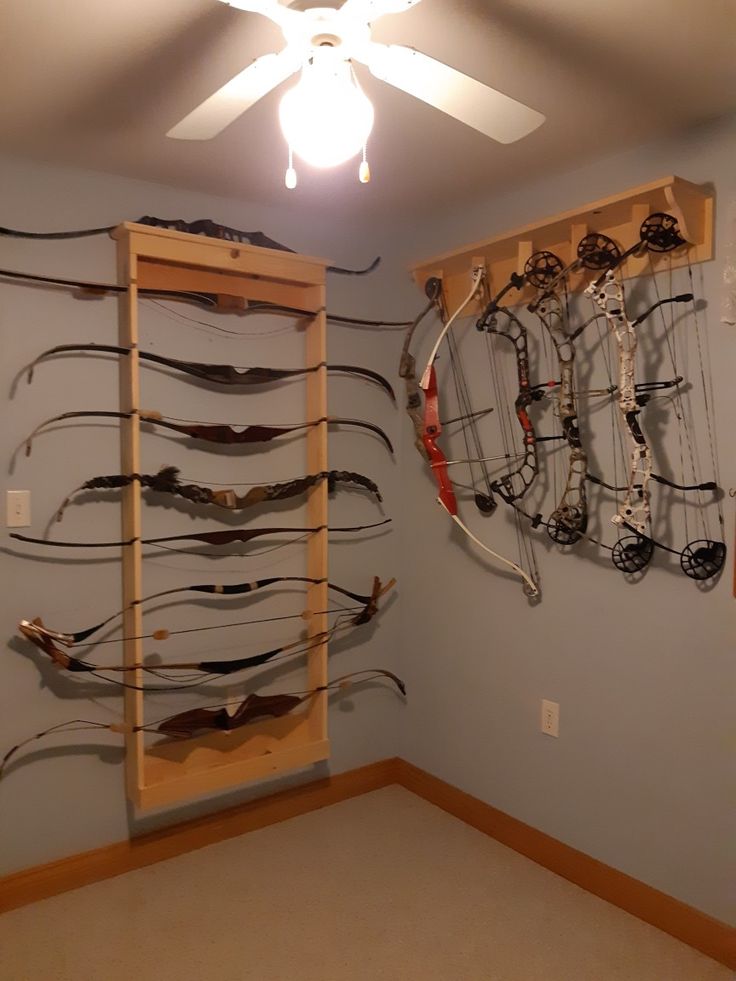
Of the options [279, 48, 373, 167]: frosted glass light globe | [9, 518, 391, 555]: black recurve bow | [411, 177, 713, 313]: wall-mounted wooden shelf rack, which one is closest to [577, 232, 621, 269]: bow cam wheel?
[411, 177, 713, 313]: wall-mounted wooden shelf rack

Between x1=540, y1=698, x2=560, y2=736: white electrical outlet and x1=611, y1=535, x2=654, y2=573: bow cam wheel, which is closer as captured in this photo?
x1=611, y1=535, x2=654, y2=573: bow cam wheel

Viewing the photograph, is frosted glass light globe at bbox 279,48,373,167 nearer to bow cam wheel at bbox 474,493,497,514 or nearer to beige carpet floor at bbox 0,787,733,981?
bow cam wheel at bbox 474,493,497,514

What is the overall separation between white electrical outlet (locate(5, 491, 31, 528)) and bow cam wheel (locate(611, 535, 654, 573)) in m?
1.65

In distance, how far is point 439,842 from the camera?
2.58 metres

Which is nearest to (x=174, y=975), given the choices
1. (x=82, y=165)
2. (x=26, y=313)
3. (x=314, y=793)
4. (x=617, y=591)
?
(x=314, y=793)

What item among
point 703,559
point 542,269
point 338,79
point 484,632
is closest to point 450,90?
point 338,79

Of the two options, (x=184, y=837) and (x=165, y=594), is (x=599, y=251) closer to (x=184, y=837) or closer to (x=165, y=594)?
(x=165, y=594)

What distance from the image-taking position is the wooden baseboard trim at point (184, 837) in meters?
2.25

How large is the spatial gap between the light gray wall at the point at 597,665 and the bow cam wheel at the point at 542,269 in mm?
221

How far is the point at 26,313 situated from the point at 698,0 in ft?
5.88

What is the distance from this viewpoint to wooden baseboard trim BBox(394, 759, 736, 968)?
78.4 inches

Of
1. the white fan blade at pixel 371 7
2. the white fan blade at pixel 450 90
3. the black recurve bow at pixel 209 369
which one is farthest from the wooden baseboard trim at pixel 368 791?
the white fan blade at pixel 371 7

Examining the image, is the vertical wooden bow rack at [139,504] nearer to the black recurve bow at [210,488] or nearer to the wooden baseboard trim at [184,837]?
the black recurve bow at [210,488]

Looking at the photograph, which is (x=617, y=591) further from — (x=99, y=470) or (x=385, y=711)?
(x=99, y=470)
